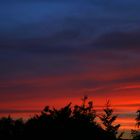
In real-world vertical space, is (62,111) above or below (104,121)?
below

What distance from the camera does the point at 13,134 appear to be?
944 inches

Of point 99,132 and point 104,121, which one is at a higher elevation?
point 104,121

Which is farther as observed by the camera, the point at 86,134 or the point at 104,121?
the point at 104,121

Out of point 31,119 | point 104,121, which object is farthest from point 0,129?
point 104,121

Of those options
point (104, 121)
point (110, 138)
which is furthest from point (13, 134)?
point (104, 121)

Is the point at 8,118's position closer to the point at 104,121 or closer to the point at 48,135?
the point at 48,135

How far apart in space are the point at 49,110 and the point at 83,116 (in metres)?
1.55

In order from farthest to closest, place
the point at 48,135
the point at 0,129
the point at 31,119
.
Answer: the point at 0,129, the point at 31,119, the point at 48,135

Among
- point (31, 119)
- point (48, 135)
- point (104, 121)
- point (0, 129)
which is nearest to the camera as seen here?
point (48, 135)

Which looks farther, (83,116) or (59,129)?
(83,116)

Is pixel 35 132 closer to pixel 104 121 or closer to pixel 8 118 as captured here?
pixel 8 118

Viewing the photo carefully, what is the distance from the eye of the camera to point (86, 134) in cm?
2239

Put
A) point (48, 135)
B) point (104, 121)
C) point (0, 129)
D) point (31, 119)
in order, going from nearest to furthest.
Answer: point (48, 135), point (31, 119), point (0, 129), point (104, 121)

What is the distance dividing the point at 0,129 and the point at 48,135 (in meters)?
4.45
